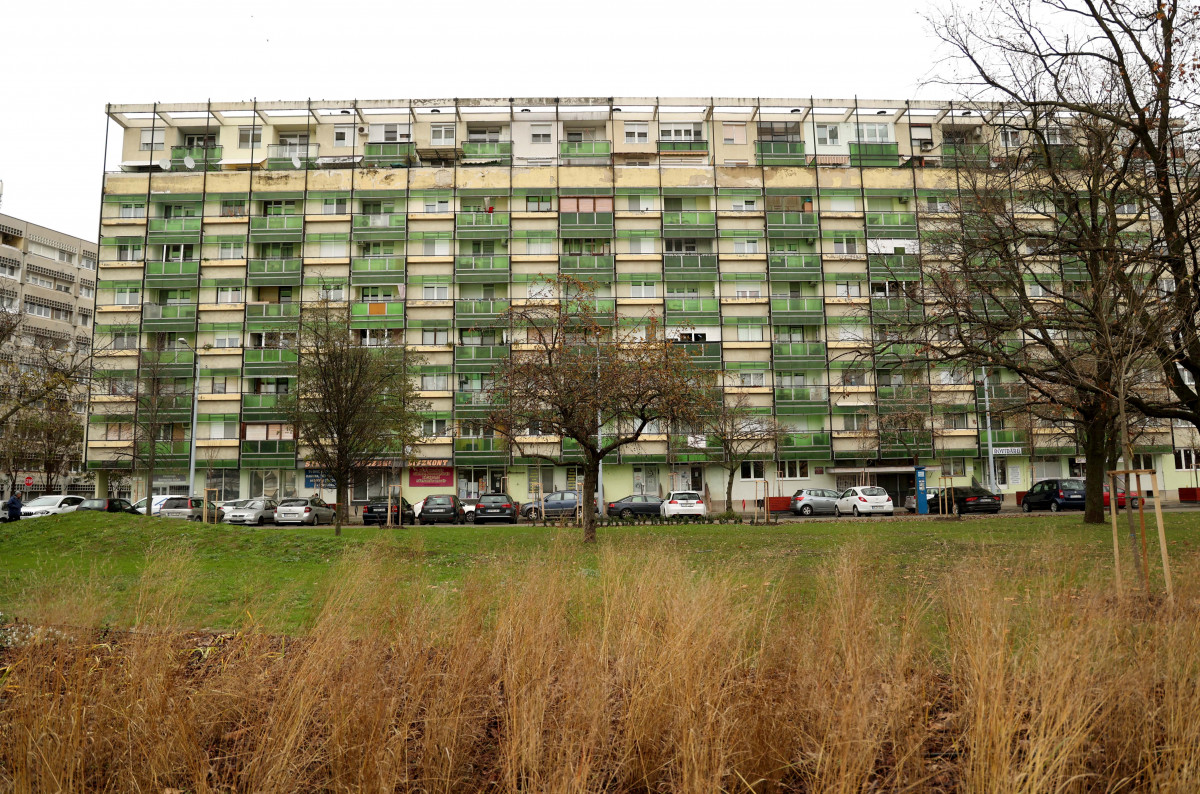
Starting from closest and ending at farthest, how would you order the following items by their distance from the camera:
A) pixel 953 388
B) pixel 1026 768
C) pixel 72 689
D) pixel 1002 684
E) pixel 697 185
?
pixel 1026 768 → pixel 1002 684 → pixel 72 689 → pixel 953 388 → pixel 697 185

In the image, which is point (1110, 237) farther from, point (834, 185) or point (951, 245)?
point (834, 185)

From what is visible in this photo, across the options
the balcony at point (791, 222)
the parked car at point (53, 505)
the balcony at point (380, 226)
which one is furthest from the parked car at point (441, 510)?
the balcony at point (791, 222)

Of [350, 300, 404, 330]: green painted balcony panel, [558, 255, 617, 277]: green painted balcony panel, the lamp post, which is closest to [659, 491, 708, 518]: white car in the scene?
[558, 255, 617, 277]: green painted balcony panel

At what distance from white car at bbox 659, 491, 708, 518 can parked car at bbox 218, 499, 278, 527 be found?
19635 mm

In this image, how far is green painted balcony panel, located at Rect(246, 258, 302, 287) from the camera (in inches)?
2256

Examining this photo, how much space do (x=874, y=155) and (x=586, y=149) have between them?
20.9 m

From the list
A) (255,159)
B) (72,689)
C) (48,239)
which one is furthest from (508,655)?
(48,239)

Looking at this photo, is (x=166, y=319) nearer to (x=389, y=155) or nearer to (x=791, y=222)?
(x=389, y=155)

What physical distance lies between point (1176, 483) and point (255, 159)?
6855 cm

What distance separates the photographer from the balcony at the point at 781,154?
A: 2376 inches

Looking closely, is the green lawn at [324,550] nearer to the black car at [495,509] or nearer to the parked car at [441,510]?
the black car at [495,509]

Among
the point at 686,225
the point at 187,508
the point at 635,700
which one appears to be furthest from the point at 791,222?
the point at 635,700

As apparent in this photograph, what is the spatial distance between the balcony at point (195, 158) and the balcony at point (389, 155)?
10391 millimetres

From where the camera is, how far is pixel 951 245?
49.7 feet
